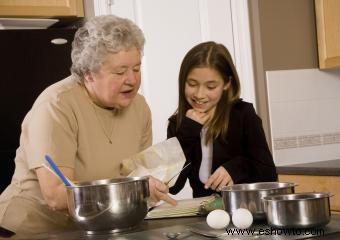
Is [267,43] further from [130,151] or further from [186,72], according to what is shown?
[130,151]

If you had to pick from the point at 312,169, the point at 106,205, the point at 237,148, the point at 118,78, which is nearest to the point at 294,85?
the point at 312,169

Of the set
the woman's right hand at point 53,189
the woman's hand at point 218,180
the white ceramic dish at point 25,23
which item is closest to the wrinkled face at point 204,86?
the woman's hand at point 218,180

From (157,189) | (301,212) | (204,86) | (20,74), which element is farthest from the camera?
(20,74)

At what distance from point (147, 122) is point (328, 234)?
90cm

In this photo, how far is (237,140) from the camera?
191 cm

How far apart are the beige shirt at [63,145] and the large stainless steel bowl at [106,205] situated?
274 mm

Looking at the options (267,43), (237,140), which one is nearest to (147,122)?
(237,140)

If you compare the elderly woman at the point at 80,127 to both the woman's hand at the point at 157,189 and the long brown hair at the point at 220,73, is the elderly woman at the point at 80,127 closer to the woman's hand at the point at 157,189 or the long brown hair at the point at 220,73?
the woman's hand at the point at 157,189

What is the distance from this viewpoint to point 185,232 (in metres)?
1.16

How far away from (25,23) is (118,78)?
5.03ft

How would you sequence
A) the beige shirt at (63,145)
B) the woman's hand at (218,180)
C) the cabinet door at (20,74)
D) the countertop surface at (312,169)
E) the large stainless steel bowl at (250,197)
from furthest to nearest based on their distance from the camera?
the cabinet door at (20,74) → the countertop surface at (312,169) → the woman's hand at (218,180) → the beige shirt at (63,145) → the large stainless steel bowl at (250,197)

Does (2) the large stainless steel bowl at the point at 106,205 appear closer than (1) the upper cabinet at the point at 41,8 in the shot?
Yes

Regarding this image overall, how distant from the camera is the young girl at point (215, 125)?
1853 millimetres

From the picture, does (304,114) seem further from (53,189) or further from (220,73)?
(53,189)
